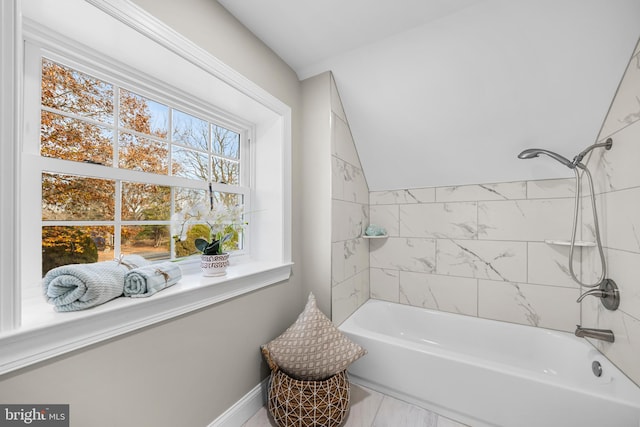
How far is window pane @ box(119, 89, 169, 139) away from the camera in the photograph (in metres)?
1.28

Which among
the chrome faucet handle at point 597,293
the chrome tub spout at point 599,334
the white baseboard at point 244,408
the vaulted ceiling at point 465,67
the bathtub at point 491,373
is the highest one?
the vaulted ceiling at point 465,67

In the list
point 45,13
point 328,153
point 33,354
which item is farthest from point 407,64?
point 33,354

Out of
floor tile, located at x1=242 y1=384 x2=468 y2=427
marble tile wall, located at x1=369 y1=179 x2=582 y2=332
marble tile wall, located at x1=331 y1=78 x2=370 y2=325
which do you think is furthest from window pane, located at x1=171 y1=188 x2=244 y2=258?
marble tile wall, located at x1=369 y1=179 x2=582 y2=332

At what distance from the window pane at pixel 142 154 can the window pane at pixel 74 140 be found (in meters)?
0.05

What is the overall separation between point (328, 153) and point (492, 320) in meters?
1.84

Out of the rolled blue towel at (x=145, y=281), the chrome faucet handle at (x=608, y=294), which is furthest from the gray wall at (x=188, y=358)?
the chrome faucet handle at (x=608, y=294)

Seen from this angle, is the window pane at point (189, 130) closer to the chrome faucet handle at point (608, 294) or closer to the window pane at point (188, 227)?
the window pane at point (188, 227)

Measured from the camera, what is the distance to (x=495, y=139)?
5.91 feet

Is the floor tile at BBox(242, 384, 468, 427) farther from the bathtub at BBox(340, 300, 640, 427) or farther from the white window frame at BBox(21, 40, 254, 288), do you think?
the white window frame at BBox(21, 40, 254, 288)

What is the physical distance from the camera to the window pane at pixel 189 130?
1507mm

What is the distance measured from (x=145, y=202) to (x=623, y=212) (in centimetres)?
248

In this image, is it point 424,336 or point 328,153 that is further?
point 424,336

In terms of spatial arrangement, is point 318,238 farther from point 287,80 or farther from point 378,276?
point 287,80

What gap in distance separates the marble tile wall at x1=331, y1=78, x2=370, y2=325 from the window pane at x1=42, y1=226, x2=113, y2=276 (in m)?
1.27
